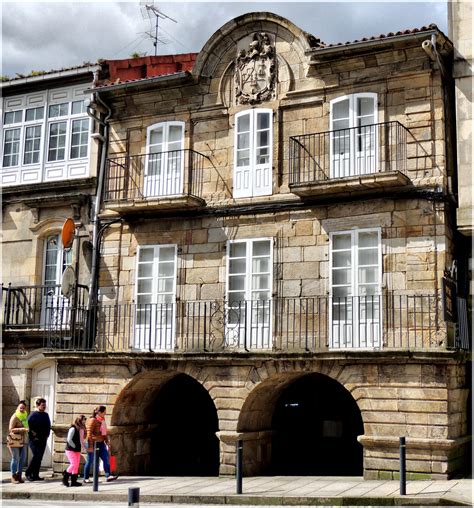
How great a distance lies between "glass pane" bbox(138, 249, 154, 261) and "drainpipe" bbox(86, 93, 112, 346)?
3.82 ft

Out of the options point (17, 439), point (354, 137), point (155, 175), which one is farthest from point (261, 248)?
point (17, 439)

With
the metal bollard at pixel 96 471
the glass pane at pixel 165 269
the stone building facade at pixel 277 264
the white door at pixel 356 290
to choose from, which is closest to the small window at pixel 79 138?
the stone building facade at pixel 277 264

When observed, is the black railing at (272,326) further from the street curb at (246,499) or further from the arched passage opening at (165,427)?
the street curb at (246,499)

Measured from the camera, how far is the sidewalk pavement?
1279cm

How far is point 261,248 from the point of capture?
57.0 feet

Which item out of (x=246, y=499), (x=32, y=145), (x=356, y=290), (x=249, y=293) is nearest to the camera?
(x=246, y=499)

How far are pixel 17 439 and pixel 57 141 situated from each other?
7692mm

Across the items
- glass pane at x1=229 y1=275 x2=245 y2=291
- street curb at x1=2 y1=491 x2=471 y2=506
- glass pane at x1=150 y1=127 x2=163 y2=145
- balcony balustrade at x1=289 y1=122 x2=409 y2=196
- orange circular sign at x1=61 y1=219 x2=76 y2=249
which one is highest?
glass pane at x1=150 y1=127 x2=163 y2=145

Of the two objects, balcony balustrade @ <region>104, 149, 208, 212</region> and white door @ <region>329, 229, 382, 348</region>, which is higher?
balcony balustrade @ <region>104, 149, 208, 212</region>

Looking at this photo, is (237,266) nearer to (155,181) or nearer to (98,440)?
(155,181)

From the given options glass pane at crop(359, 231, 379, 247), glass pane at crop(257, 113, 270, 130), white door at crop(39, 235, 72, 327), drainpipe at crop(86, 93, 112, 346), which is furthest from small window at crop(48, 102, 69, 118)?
glass pane at crop(359, 231, 379, 247)

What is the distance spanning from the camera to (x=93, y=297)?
1878 centimetres

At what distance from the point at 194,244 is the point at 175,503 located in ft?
19.6

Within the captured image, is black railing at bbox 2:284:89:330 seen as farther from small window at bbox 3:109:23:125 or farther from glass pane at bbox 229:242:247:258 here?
small window at bbox 3:109:23:125
